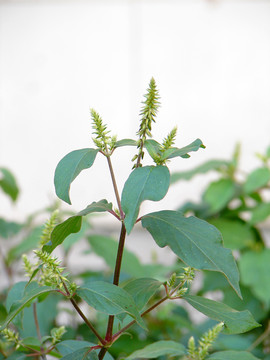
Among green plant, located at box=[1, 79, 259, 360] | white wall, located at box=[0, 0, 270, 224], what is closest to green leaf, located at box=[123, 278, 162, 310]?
green plant, located at box=[1, 79, 259, 360]

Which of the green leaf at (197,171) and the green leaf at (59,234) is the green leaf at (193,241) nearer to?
the green leaf at (59,234)

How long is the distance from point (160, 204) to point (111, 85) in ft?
1.48

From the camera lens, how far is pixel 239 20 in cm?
177

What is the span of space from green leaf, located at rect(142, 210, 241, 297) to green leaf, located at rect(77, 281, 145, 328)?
1.6 inches

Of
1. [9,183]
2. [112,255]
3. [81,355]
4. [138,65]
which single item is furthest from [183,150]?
[138,65]

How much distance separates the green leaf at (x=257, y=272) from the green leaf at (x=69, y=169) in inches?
24.6

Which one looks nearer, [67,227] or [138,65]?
[67,227]

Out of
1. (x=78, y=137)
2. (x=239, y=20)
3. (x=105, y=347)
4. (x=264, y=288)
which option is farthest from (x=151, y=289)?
(x=239, y=20)

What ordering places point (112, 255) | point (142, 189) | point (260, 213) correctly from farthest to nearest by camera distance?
point (260, 213)
point (112, 255)
point (142, 189)

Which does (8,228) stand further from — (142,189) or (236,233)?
(142,189)

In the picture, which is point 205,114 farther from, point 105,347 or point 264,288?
point 105,347

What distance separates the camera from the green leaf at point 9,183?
2.97ft

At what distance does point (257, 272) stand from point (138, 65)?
3.45 ft

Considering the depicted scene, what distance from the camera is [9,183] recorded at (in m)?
0.91
